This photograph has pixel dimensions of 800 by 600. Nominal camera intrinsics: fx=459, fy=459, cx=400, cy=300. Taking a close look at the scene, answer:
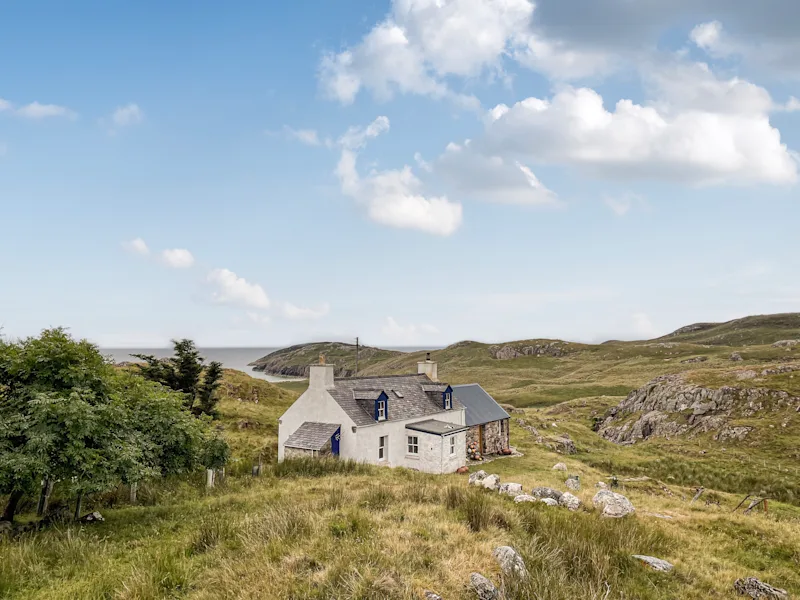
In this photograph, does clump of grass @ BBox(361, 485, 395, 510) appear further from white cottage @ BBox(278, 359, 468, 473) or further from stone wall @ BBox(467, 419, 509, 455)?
stone wall @ BBox(467, 419, 509, 455)

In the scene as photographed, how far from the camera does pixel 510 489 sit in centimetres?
1948

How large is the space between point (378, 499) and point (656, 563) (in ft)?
26.7

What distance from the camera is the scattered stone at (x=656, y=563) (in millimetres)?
11383

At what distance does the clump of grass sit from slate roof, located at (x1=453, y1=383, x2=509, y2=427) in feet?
77.0

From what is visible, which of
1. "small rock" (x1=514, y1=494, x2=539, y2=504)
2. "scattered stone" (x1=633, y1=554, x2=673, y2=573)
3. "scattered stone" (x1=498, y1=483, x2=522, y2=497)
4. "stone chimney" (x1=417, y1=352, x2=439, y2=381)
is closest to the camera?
"scattered stone" (x1=633, y1=554, x2=673, y2=573)

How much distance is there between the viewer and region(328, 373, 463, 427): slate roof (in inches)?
1267

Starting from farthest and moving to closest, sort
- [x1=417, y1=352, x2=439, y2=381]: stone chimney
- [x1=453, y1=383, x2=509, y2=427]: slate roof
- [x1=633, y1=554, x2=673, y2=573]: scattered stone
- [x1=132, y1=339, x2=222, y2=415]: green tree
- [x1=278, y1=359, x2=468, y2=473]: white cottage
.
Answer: [x1=417, y1=352, x2=439, y2=381]: stone chimney, [x1=132, y1=339, x2=222, y2=415]: green tree, [x1=453, y1=383, x2=509, y2=427]: slate roof, [x1=278, y1=359, x2=468, y2=473]: white cottage, [x1=633, y1=554, x2=673, y2=573]: scattered stone

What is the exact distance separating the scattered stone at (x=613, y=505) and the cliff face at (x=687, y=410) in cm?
3921

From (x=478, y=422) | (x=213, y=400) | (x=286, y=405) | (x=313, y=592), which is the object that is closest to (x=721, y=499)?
(x=478, y=422)

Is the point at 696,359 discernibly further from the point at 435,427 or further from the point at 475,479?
the point at 475,479

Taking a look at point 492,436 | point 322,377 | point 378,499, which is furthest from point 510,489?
point 492,436

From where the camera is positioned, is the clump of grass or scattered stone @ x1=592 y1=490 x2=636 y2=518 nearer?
the clump of grass

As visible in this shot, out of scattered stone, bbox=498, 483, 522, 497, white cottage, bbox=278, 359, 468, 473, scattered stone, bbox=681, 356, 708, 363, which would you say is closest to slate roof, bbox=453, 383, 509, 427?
white cottage, bbox=278, 359, 468, 473

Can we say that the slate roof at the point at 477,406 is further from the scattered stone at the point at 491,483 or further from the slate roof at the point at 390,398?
the scattered stone at the point at 491,483
